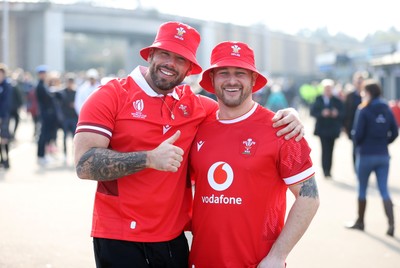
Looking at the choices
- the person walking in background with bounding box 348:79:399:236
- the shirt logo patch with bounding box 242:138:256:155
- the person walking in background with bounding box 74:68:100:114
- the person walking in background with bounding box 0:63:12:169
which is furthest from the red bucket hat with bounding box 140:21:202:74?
the person walking in background with bounding box 74:68:100:114

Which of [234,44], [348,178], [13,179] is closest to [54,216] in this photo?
[13,179]

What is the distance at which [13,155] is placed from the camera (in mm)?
16266

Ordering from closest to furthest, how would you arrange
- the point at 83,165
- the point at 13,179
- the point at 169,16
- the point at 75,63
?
1. the point at 83,165
2. the point at 13,179
3. the point at 169,16
4. the point at 75,63

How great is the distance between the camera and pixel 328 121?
1329 centimetres

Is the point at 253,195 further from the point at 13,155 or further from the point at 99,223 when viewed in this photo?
the point at 13,155

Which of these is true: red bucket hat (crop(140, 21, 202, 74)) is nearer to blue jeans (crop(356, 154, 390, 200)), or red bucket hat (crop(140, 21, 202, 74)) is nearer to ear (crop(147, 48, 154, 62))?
ear (crop(147, 48, 154, 62))

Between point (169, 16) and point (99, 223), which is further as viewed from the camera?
point (169, 16)

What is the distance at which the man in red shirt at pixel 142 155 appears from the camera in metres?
3.70

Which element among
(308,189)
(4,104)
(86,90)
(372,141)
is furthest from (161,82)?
(86,90)

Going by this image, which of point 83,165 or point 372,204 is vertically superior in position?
point 83,165

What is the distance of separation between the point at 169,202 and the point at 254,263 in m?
0.60

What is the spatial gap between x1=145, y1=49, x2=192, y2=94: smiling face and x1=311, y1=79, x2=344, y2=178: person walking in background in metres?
9.50

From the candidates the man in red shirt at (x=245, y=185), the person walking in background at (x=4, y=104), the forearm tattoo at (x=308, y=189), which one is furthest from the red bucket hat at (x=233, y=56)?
the person walking in background at (x=4, y=104)

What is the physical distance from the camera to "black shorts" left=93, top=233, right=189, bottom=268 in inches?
150
